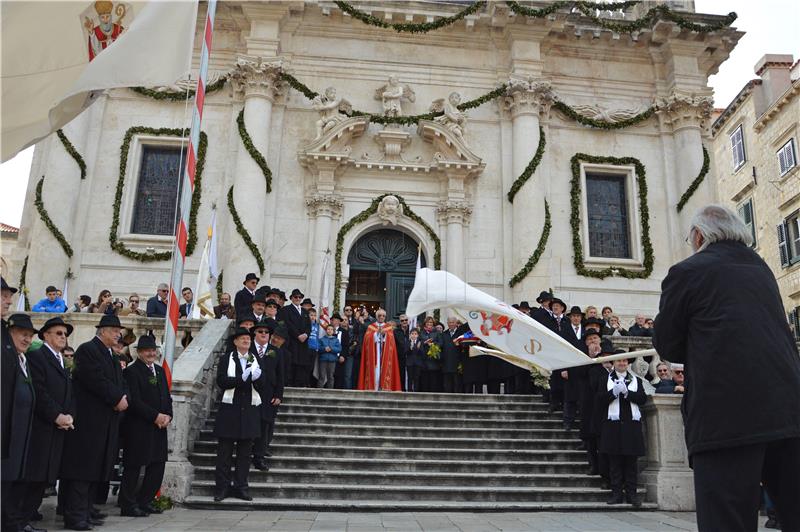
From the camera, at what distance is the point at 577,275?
18.8 m

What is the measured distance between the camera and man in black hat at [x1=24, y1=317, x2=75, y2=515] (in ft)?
19.5

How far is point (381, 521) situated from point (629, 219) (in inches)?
593

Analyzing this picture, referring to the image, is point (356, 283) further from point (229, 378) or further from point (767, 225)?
point (767, 225)

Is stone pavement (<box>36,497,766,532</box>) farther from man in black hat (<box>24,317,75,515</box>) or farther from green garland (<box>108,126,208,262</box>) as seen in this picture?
green garland (<box>108,126,208,262</box>)

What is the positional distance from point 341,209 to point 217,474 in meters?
11.4

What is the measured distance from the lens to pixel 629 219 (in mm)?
19969

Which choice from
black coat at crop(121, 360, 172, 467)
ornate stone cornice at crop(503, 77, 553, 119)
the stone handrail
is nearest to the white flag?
black coat at crop(121, 360, 172, 467)

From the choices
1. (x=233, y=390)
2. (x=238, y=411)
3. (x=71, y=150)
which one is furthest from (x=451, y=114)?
(x=238, y=411)

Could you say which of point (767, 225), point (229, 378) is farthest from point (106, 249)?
point (767, 225)

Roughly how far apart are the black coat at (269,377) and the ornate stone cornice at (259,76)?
36.5ft

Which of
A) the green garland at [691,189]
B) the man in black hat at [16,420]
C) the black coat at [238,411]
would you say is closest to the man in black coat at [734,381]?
the man in black hat at [16,420]

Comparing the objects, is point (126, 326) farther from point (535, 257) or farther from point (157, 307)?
point (535, 257)

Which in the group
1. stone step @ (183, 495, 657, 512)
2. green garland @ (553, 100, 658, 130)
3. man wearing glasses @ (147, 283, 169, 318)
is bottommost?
stone step @ (183, 495, 657, 512)

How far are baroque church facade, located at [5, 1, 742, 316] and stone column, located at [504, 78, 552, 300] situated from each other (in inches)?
2.4
